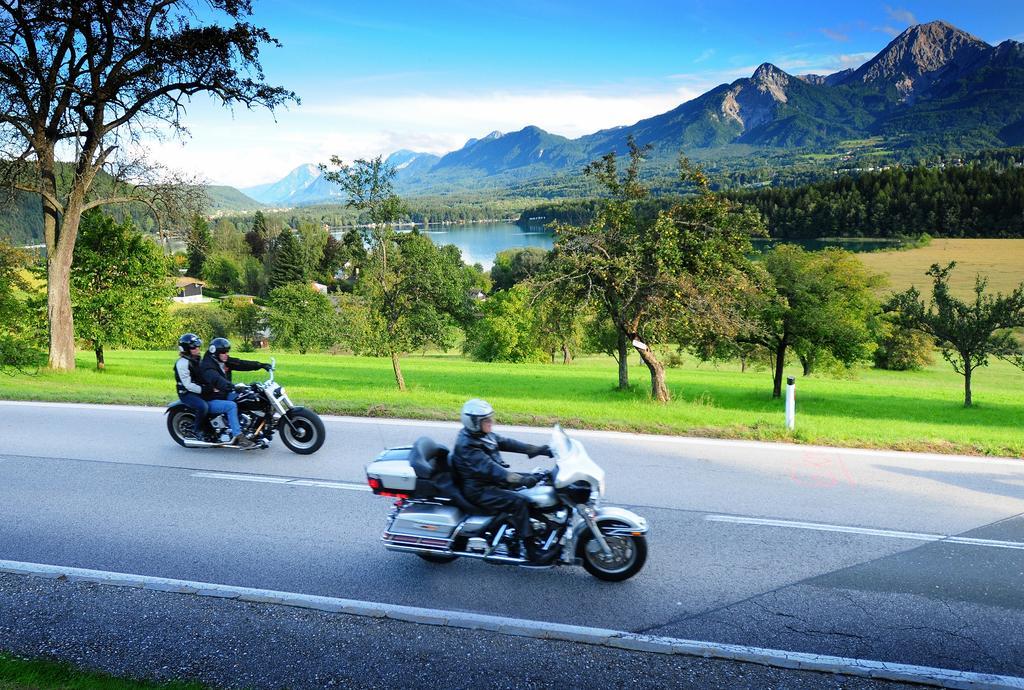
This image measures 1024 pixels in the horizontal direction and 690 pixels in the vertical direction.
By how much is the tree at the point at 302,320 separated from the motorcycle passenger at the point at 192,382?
1913 inches

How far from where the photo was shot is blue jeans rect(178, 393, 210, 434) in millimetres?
10109

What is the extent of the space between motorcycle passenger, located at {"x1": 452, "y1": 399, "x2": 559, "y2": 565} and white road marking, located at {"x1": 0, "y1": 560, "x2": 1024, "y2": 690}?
2.63 feet

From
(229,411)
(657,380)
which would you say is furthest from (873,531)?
(657,380)

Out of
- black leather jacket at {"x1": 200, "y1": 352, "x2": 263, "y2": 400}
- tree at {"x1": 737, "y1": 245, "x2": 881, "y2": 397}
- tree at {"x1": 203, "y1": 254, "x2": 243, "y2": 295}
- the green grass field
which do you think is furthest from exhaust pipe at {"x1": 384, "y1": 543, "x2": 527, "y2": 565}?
tree at {"x1": 203, "y1": 254, "x2": 243, "y2": 295}

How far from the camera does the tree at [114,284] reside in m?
25.1

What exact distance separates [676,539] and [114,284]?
996 inches

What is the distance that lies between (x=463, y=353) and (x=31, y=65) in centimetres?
4548

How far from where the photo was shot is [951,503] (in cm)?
800

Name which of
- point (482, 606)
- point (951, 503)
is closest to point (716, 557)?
point (482, 606)

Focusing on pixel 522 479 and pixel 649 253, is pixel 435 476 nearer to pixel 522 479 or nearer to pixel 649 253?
pixel 522 479

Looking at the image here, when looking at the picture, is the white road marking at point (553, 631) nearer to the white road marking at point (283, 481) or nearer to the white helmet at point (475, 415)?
the white helmet at point (475, 415)

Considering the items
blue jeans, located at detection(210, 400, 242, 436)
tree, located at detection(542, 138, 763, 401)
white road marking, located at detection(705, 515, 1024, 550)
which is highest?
tree, located at detection(542, 138, 763, 401)

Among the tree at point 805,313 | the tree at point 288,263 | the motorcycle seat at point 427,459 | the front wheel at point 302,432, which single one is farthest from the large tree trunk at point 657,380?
the tree at point 288,263

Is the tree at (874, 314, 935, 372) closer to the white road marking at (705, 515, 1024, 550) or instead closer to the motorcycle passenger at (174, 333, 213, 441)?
the white road marking at (705, 515, 1024, 550)
